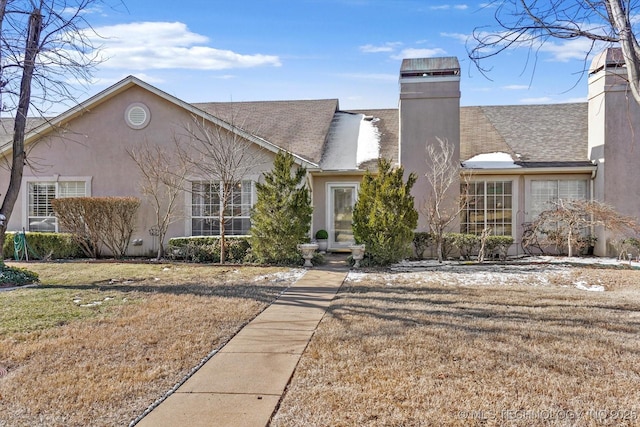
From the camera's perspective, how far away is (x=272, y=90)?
21078mm

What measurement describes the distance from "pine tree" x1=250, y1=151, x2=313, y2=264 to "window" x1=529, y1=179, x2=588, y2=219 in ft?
25.6

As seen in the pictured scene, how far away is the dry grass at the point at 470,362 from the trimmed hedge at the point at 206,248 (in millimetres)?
5583

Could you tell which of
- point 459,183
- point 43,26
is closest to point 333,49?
point 459,183

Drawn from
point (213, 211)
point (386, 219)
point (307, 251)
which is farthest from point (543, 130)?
point (213, 211)

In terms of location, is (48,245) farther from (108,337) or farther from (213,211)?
(108,337)

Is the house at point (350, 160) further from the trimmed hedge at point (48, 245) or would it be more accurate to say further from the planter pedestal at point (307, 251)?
the planter pedestal at point (307, 251)

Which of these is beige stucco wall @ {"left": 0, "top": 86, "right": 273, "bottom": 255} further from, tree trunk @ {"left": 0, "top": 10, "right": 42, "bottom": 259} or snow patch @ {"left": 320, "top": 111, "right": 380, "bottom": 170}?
snow patch @ {"left": 320, "top": 111, "right": 380, "bottom": 170}

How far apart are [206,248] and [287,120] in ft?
23.7

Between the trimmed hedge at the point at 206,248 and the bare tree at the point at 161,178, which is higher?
the bare tree at the point at 161,178

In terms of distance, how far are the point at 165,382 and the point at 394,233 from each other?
8.50 metres

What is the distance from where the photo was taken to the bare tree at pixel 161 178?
14344 millimetres

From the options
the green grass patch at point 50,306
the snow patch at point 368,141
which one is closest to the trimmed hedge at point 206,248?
the green grass patch at point 50,306

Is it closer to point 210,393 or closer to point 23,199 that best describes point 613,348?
point 210,393

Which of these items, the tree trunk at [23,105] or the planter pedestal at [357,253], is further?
the planter pedestal at [357,253]
